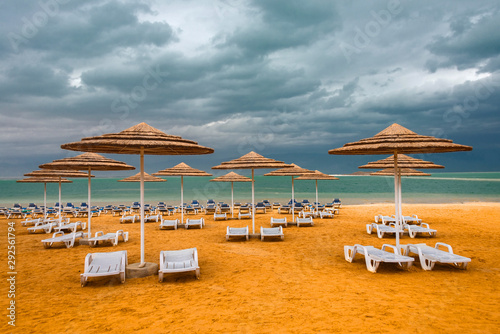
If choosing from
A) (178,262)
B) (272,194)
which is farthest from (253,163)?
(272,194)

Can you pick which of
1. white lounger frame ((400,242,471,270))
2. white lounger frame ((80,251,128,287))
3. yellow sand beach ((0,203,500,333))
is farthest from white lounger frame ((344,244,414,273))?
white lounger frame ((80,251,128,287))

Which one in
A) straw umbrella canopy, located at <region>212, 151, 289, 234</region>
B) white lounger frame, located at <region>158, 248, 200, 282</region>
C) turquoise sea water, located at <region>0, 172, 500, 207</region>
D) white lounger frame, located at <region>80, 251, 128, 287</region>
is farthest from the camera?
turquoise sea water, located at <region>0, 172, 500, 207</region>

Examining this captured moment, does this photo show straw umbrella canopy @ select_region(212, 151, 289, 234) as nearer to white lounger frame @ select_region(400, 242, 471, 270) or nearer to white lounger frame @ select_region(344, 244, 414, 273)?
white lounger frame @ select_region(344, 244, 414, 273)

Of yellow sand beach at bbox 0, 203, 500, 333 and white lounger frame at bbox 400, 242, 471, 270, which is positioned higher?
white lounger frame at bbox 400, 242, 471, 270

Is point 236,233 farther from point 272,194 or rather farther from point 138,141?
point 272,194

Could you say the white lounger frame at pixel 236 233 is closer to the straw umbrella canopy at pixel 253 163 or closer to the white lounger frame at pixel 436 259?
the straw umbrella canopy at pixel 253 163

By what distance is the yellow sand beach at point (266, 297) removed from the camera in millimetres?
3520

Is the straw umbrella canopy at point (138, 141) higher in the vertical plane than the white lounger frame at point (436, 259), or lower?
higher

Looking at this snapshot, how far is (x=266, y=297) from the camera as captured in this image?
441cm

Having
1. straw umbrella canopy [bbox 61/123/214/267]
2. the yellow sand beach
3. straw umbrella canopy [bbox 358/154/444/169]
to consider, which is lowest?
the yellow sand beach

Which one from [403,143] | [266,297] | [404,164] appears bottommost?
[266,297]

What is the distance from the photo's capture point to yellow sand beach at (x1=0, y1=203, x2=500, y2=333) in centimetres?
352

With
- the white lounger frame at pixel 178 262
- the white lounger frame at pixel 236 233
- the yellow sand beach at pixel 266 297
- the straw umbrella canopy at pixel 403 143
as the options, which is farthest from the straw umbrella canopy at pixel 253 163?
the white lounger frame at pixel 178 262

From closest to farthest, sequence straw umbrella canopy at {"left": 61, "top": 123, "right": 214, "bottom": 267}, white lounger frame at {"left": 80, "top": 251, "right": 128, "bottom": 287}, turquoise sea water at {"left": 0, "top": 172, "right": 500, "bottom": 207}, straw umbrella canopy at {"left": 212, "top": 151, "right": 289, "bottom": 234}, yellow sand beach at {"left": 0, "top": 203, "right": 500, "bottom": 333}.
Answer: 1. yellow sand beach at {"left": 0, "top": 203, "right": 500, "bottom": 333}
2. straw umbrella canopy at {"left": 61, "top": 123, "right": 214, "bottom": 267}
3. white lounger frame at {"left": 80, "top": 251, "right": 128, "bottom": 287}
4. straw umbrella canopy at {"left": 212, "top": 151, "right": 289, "bottom": 234}
5. turquoise sea water at {"left": 0, "top": 172, "right": 500, "bottom": 207}
